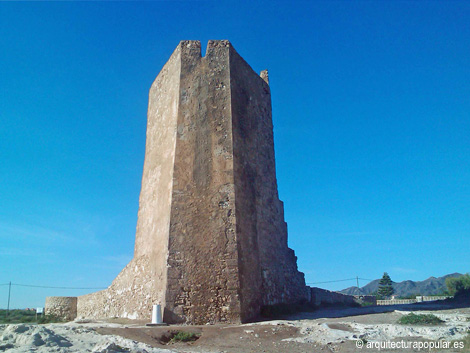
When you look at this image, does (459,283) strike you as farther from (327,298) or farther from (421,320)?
(421,320)

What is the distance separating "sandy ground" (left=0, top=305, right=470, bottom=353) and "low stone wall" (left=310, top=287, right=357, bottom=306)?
6452 millimetres

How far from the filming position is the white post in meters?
9.09

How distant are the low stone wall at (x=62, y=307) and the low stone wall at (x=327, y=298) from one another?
8762mm

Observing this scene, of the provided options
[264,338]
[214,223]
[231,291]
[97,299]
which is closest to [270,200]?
[214,223]

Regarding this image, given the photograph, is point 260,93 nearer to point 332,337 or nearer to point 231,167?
point 231,167

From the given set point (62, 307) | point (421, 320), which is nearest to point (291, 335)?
point (421, 320)

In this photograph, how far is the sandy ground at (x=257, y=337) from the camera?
19.7 ft

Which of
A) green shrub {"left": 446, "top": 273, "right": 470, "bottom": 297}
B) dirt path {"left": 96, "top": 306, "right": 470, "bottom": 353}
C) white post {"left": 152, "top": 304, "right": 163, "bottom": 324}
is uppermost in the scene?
green shrub {"left": 446, "top": 273, "right": 470, "bottom": 297}

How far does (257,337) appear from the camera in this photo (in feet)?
26.1

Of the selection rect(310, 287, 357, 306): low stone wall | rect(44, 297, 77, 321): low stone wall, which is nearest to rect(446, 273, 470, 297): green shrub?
rect(310, 287, 357, 306): low stone wall

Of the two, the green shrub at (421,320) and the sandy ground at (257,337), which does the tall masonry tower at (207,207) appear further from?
the green shrub at (421,320)

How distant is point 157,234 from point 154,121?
4143mm

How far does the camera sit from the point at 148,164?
1312 centimetres

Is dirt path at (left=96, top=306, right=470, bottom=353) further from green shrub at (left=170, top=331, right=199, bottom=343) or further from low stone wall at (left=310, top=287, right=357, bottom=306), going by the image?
low stone wall at (left=310, top=287, right=357, bottom=306)
